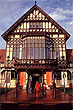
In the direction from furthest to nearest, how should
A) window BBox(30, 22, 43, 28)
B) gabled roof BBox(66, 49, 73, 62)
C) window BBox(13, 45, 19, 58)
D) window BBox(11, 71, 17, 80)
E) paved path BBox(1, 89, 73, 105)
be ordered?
1. gabled roof BBox(66, 49, 73, 62)
2. window BBox(30, 22, 43, 28)
3. window BBox(11, 71, 17, 80)
4. window BBox(13, 45, 19, 58)
5. paved path BBox(1, 89, 73, 105)

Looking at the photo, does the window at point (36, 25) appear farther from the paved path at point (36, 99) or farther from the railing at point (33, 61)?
the paved path at point (36, 99)

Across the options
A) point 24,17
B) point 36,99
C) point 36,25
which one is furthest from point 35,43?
point 36,99

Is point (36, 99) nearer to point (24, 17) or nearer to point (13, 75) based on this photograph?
point (13, 75)

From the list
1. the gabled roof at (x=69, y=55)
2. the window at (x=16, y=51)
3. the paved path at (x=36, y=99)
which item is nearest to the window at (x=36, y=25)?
the window at (x=16, y=51)

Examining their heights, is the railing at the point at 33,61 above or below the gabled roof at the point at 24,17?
below

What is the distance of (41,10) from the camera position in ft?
81.1

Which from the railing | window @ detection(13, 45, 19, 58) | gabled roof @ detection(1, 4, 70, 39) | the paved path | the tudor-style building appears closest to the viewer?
the paved path

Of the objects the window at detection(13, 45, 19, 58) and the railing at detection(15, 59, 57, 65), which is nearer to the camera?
the railing at detection(15, 59, 57, 65)

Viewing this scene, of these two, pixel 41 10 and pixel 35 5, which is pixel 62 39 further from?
pixel 35 5

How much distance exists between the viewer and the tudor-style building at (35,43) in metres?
22.5

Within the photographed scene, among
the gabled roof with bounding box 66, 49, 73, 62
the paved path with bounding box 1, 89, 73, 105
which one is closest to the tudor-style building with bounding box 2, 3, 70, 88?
the gabled roof with bounding box 66, 49, 73, 62

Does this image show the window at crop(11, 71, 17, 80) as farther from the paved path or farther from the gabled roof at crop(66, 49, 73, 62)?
the paved path

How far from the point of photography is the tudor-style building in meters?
22.5
